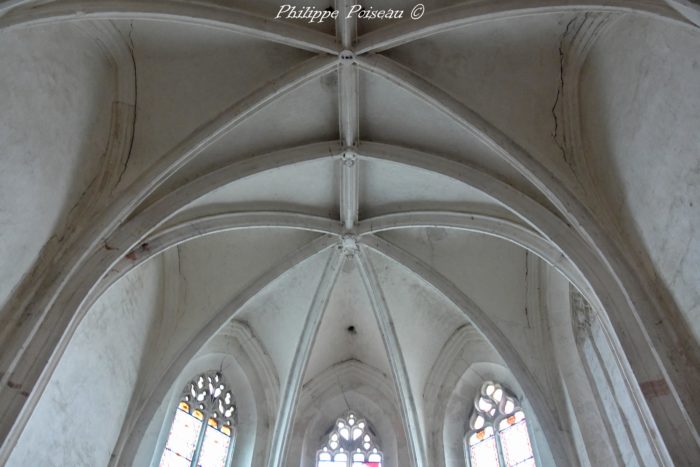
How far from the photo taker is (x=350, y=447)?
11555 millimetres

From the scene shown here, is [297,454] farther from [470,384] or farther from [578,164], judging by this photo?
[578,164]

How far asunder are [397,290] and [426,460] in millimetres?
3035

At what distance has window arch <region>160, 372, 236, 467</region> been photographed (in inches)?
389

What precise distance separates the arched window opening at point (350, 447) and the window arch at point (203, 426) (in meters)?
1.81

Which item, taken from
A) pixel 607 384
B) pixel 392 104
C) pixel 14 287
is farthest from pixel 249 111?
pixel 607 384

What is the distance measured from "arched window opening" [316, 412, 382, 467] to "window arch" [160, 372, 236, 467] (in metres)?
1.81

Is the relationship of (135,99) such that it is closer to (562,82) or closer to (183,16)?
(183,16)

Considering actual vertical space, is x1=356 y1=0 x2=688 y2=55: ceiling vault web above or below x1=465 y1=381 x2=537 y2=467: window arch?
above

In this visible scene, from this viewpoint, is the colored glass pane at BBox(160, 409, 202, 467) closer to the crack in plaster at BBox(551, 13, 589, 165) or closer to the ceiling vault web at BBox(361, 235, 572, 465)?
the ceiling vault web at BBox(361, 235, 572, 465)

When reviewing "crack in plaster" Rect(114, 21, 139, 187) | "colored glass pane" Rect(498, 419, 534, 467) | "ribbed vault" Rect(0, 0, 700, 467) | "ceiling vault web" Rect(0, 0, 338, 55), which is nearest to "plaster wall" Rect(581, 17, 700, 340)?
"ribbed vault" Rect(0, 0, 700, 467)

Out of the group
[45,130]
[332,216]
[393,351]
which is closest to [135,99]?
[45,130]

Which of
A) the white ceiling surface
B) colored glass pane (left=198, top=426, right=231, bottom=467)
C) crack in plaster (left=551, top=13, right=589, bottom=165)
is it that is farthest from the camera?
the white ceiling surface

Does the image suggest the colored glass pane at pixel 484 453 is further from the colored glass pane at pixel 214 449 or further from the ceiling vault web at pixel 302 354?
the colored glass pane at pixel 214 449

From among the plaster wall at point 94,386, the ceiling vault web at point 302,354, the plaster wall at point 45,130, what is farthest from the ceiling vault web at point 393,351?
the plaster wall at point 45,130
